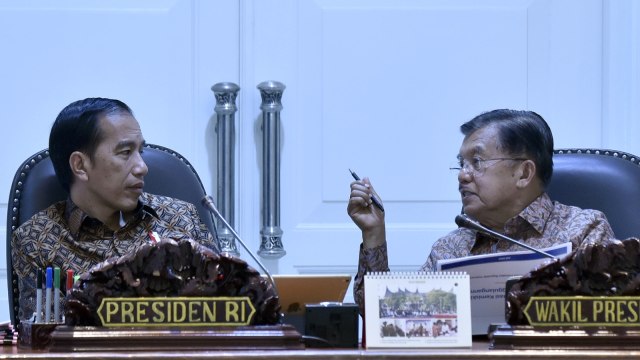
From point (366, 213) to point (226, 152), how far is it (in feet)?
2.47

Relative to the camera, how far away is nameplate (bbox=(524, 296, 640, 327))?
5.38ft

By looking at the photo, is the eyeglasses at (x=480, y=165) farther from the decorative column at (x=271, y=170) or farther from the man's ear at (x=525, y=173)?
the decorative column at (x=271, y=170)

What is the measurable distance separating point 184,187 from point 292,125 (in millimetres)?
669

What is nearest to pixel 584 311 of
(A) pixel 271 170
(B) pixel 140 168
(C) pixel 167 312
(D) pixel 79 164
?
(C) pixel 167 312

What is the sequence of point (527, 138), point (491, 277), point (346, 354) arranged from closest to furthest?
1. point (346, 354)
2. point (491, 277)
3. point (527, 138)

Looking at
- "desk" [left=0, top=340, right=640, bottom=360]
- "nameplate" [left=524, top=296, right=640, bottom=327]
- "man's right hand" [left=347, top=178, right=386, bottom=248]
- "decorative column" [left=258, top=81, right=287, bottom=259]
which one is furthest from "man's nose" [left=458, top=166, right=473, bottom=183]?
"desk" [left=0, top=340, right=640, bottom=360]

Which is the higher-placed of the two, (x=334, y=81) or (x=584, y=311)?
(x=334, y=81)

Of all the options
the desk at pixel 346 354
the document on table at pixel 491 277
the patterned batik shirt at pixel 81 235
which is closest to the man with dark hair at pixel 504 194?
the patterned batik shirt at pixel 81 235

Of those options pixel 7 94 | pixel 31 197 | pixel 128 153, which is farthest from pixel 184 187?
pixel 7 94

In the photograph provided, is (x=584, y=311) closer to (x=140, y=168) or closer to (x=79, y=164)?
(x=140, y=168)

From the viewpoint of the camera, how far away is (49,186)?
2.61m

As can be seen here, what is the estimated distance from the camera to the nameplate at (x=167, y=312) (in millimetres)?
1614

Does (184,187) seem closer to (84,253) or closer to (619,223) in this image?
(84,253)

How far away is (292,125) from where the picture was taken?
10.7ft
